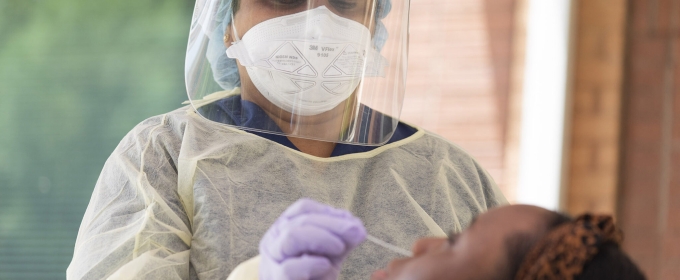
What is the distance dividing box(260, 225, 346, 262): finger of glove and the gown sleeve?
33 cm

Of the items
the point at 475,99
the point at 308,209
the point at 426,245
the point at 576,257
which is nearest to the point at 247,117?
the point at 308,209

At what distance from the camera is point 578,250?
89 centimetres

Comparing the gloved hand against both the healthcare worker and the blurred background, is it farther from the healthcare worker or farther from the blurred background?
the blurred background

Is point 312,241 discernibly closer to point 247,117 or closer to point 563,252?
point 563,252

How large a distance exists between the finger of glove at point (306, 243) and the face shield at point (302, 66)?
1.77ft

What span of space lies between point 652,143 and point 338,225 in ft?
8.92

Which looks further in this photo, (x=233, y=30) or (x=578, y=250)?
(x=233, y=30)

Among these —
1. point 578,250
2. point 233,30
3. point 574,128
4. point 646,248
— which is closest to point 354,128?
point 233,30

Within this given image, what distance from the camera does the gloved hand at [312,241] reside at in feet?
3.42

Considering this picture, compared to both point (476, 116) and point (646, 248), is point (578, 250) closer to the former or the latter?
point (476, 116)

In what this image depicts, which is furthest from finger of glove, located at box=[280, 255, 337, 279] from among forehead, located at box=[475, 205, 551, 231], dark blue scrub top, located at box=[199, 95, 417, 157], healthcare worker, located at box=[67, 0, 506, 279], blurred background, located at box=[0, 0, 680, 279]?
blurred background, located at box=[0, 0, 680, 279]

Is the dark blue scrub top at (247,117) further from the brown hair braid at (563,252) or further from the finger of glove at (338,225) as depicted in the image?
the brown hair braid at (563,252)

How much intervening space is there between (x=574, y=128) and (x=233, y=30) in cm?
211

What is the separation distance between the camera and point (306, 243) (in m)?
1.05
